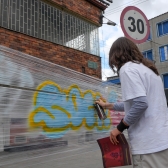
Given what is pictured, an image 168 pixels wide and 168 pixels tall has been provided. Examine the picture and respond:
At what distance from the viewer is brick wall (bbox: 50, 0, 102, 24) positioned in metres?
7.06

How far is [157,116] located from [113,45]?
687 mm

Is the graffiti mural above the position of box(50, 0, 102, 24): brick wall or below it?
below

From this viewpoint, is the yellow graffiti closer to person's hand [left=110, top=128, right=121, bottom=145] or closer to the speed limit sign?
person's hand [left=110, top=128, right=121, bottom=145]

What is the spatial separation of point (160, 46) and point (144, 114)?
21.9m

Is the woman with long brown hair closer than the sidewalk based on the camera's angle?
Yes

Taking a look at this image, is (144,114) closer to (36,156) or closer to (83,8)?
(36,156)

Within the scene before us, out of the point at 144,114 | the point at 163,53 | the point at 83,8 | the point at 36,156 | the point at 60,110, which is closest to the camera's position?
the point at 144,114

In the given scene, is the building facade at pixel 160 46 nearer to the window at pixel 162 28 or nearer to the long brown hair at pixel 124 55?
A: the window at pixel 162 28

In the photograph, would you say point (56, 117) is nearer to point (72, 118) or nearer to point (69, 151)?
point (72, 118)

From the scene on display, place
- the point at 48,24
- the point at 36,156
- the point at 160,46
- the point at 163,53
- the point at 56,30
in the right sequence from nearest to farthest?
the point at 36,156 → the point at 48,24 → the point at 56,30 → the point at 163,53 → the point at 160,46

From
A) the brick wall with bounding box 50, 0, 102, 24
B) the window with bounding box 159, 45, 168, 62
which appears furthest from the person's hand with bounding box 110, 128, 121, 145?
the window with bounding box 159, 45, 168, 62

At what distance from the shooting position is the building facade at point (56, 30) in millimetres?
5691

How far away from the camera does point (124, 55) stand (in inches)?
73.3

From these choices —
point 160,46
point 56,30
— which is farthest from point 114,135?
point 160,46
